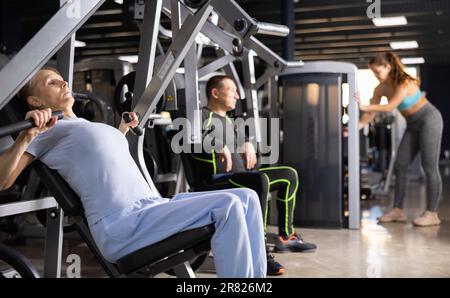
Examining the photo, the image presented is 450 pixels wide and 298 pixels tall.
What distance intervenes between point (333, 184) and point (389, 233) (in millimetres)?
505

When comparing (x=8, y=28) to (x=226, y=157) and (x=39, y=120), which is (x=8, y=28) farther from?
(x=39, y=120)

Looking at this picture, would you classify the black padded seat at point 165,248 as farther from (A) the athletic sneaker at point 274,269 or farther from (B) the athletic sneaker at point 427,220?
(B) the athletic sneaker at point 427,220

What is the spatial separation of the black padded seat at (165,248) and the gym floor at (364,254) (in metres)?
1.17

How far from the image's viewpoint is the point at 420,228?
4.16 meters

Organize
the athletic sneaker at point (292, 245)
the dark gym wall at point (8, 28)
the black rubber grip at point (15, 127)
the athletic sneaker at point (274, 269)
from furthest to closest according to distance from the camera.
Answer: the dark gym wall at point (8, 28), the athletic sneaker at point (292, 245), the athletic sneaker at point (274, 269), the black rubber grip at point (15, 127)

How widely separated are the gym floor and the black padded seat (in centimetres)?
117

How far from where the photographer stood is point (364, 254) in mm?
3242

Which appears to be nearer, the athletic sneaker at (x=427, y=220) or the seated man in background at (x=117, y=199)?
the seated man in background at (x=117, y=199)

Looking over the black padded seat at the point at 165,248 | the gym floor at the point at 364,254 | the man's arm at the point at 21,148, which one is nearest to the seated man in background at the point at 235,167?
the gym floor at the point at 364,254

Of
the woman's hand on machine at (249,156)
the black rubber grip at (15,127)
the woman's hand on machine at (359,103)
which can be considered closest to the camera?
the black rubber grip at (15,127)

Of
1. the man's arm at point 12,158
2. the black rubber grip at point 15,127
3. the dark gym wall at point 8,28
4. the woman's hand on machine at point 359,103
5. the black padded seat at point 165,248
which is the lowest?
the black padded seat at point 165,248

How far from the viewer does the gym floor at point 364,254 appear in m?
2.86

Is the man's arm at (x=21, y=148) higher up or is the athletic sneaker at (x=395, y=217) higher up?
the man's arm at (x=21, y=148)

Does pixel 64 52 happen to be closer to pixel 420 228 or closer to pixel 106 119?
pixel 106 119
